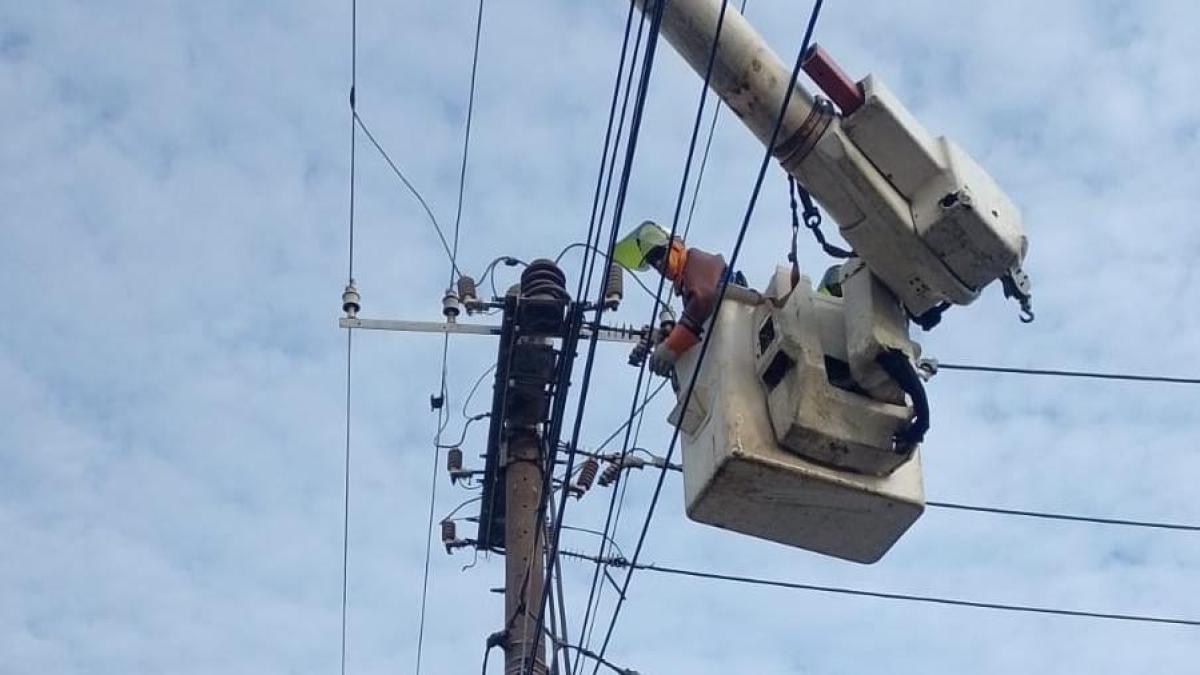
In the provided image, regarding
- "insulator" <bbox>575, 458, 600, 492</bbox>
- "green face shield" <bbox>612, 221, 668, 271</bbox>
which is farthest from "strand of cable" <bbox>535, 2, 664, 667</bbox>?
"insulator" <bbox>575, 458, 600, 492</bbox>

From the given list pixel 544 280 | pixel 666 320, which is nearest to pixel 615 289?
pixel 544 280

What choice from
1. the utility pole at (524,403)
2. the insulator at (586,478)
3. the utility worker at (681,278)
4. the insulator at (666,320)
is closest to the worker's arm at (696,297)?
the utility worker at (681,278)

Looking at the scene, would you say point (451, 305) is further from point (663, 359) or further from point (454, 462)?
point (663, 359)

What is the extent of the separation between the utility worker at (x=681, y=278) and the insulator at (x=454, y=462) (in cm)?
491

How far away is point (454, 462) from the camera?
9.76 meters

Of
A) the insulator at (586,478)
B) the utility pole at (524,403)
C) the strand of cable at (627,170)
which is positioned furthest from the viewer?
the insulator at (586,478)

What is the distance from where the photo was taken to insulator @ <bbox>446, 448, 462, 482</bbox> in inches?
383

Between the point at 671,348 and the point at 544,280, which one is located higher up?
the point at 544,280

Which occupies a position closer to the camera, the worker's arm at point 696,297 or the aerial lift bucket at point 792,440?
the aerial lift bucket at point 792,440

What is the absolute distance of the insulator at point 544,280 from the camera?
28.5 feet

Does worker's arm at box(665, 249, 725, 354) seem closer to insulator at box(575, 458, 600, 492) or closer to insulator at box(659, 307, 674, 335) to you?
insulator at box(659, 307, 674, 335)

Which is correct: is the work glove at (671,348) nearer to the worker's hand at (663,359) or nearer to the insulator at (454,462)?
the worker's hand at (663,359)

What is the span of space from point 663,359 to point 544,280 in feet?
13.0

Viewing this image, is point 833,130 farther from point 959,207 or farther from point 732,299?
point 732,299
